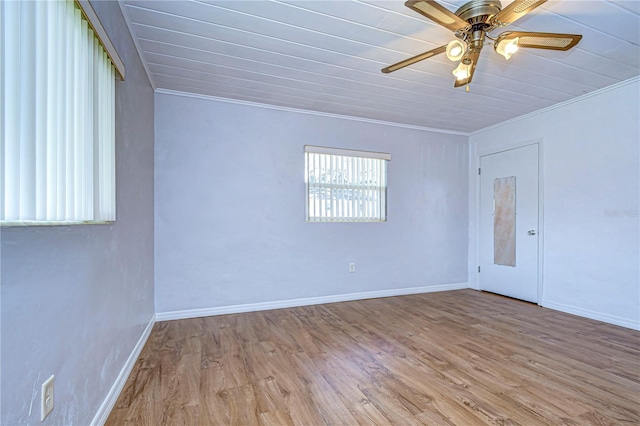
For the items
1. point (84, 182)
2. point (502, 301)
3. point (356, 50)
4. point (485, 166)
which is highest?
point (356, 50)

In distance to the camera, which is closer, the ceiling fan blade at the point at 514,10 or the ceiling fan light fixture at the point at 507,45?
the ceiling fan blade at the point at 514,10

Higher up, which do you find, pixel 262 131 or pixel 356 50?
pixel 356 50

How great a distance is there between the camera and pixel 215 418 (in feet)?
5.25

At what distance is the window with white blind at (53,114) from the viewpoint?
35.8 inches

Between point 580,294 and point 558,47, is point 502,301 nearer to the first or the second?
point 580,294

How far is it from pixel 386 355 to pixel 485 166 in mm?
3412

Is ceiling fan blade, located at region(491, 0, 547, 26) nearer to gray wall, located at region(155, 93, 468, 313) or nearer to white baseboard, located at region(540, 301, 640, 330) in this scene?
gray wall, located at region(155, 93, 468, 313)

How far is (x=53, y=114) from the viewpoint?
112 cm

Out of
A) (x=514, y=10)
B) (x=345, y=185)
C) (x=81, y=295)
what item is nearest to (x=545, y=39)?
(x=514, y=10)

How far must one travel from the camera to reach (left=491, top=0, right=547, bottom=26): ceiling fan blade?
151 cm

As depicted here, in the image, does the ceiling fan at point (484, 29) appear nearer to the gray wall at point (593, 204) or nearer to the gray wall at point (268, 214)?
the gray wall at point (593, 204)

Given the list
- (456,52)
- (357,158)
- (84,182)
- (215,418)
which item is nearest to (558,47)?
(456,52)

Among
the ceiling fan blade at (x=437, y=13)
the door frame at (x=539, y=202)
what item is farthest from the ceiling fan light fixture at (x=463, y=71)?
the door frame at (x=539, y=202)

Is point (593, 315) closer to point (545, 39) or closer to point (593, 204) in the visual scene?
point (593, 204)
